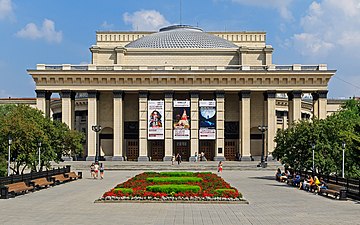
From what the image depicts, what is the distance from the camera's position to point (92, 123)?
213 ft

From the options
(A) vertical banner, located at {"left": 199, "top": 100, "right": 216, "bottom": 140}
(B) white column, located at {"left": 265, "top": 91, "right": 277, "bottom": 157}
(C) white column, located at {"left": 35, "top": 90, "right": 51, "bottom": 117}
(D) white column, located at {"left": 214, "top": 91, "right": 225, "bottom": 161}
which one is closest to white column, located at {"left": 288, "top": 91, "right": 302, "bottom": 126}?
(B) white column, located at {"left": 265, "top": 91, "right": 277, "bottom": 157}

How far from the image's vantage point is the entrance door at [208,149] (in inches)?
2640

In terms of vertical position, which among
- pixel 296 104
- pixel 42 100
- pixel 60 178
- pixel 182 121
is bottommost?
pixel 60 178

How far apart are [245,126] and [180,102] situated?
8.21 meters

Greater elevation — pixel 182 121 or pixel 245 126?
pixel 182 121

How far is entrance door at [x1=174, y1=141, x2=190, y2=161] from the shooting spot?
2635 inches

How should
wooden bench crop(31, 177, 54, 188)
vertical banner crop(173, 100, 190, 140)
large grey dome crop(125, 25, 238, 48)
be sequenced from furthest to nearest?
large grey dome crop(125, 25, 238, 48) < vertical banner crop(173, 100, 190, 140) < wooden bench crop(31, 177, 54, 188)

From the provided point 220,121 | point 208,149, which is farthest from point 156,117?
point 208,149

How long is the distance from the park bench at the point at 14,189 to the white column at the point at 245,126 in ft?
134

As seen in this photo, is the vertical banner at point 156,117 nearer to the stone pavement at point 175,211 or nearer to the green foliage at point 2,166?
the green foliage at point 2,166

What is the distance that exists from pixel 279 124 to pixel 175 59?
20032 millimetres

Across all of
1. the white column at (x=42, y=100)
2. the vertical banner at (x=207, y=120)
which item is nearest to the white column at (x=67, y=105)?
the white column at (x=42, y=100)

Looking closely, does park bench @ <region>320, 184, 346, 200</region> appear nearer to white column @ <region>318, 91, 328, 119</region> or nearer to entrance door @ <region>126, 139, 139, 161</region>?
white column @ <region>318, 91, 328, 119</region>

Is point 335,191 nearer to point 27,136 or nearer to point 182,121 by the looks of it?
point 27,136
